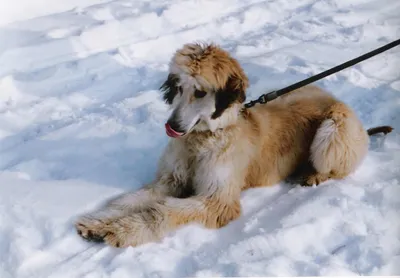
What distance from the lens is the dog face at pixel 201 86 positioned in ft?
8.62

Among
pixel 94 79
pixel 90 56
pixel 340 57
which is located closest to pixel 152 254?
pixel 94 79

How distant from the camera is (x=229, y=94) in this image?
2.71m

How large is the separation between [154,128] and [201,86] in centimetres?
118

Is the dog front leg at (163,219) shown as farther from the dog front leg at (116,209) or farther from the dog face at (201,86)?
the dog face at (201,86)

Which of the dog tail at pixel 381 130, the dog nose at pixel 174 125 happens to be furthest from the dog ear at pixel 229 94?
the dog tail at pixel 381 130

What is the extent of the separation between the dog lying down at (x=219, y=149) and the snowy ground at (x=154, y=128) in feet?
0.32

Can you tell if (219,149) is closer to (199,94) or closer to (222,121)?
(222,121)

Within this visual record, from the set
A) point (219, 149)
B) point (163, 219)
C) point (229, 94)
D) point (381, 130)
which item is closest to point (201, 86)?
point (229, 94)

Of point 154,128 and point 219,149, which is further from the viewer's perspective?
point 154,128

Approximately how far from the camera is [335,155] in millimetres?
3203

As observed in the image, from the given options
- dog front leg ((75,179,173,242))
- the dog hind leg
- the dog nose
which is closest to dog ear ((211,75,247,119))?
the dog nose

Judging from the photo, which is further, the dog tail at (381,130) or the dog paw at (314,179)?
the dog tail at (381,130)

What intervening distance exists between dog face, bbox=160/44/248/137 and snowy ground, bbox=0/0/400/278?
0.60m

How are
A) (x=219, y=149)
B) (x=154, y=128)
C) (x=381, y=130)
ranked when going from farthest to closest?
1. (x=154, y=128)
2. (x=381, y=130)
3. (x=219, y=149)
